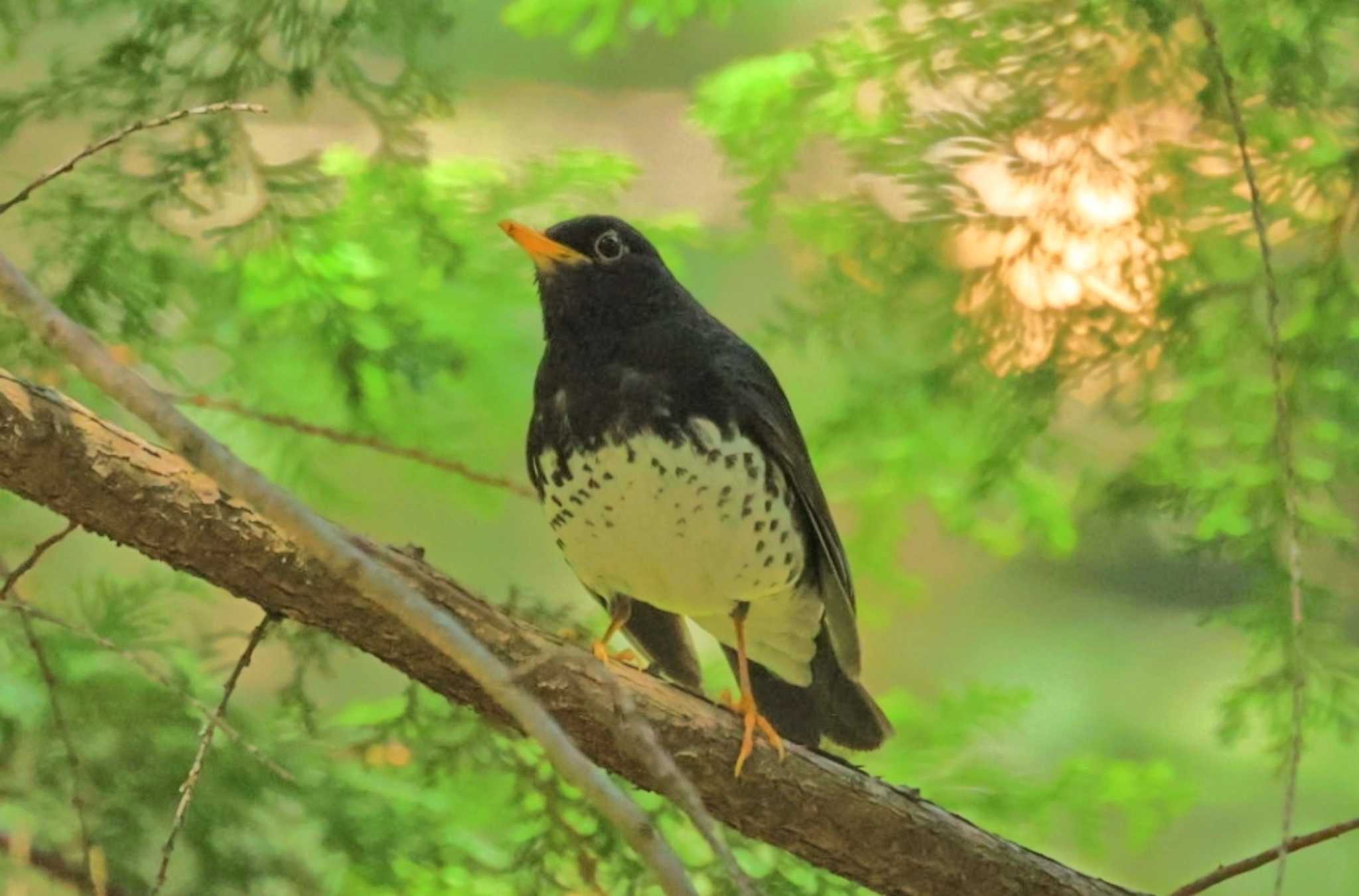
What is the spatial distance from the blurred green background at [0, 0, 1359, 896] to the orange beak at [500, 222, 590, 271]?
21.3 inches

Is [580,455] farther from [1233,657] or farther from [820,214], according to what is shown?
[1233,657]

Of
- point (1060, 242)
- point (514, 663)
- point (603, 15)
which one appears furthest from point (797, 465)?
point (603, 15)

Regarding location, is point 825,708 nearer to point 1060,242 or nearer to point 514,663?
point 514,663

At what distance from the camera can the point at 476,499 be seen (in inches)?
93.1

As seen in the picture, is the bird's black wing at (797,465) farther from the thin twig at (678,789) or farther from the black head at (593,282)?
the thin twig at (678,789)

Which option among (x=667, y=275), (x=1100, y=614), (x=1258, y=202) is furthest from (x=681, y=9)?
(x=1100, y=614)

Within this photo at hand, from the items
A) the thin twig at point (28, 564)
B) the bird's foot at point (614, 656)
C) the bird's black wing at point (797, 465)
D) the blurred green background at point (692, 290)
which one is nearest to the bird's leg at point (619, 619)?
the bird's foot at point (614, 656)

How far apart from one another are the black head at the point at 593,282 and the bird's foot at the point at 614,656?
375 millimetres

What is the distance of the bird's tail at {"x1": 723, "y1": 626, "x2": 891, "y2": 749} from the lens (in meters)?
1.88

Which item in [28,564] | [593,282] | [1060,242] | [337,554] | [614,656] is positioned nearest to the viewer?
[337,554]

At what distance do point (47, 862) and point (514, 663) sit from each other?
0.91 meters

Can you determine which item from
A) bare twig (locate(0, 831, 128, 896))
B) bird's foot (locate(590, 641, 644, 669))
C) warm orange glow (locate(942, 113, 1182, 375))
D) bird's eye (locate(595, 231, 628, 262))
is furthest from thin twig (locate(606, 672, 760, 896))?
warm orange glow (locate(942, 113, 1182, 375))

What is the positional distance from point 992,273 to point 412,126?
1.00 m

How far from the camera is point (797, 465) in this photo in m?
1.67
